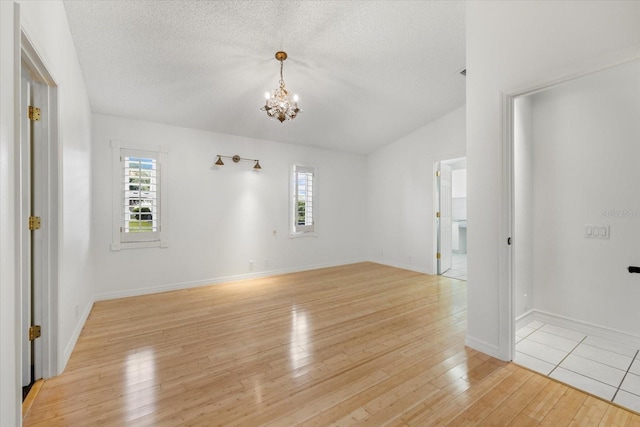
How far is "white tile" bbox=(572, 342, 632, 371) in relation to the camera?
2307 mm

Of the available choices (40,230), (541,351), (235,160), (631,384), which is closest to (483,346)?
(541,351)

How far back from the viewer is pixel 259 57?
10.7ft

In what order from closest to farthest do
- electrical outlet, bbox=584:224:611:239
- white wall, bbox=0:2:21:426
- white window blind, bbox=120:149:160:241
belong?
white wall, bbox=0:2:21:426 < electrical outlet, bbox=584:224:611:239 < white window blind, bbox=120:149:160:241

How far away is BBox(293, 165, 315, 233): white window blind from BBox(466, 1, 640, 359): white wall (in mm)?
3780

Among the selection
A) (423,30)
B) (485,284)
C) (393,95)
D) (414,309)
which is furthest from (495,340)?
(393,95)

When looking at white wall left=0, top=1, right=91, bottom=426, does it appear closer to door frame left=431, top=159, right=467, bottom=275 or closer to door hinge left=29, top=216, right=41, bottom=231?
door hinge left=29, top=216, right=41, bottom=231

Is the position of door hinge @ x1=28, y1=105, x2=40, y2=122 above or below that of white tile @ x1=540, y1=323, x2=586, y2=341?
above

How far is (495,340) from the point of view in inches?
95.0

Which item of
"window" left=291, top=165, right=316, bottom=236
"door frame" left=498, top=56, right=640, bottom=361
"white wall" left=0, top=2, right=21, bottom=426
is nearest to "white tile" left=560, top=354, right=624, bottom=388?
"door frame" left=498, top=56, right=640, bottom=361

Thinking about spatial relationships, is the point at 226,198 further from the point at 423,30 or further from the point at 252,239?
the point at 423,30

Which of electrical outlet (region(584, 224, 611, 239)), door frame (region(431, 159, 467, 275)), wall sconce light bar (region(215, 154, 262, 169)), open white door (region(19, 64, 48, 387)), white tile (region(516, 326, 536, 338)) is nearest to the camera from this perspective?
open white door (region(19, 64, 48, 387))

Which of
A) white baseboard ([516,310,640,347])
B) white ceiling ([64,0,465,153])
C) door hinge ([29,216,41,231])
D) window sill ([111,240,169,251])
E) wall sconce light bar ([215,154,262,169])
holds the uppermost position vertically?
white ceiling ([64,0,465,153])

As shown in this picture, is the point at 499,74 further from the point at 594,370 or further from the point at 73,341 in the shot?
the point at 73,341

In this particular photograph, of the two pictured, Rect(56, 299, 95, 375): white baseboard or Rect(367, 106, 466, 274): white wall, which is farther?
Rect(367, 106, 466, 274): white wall
